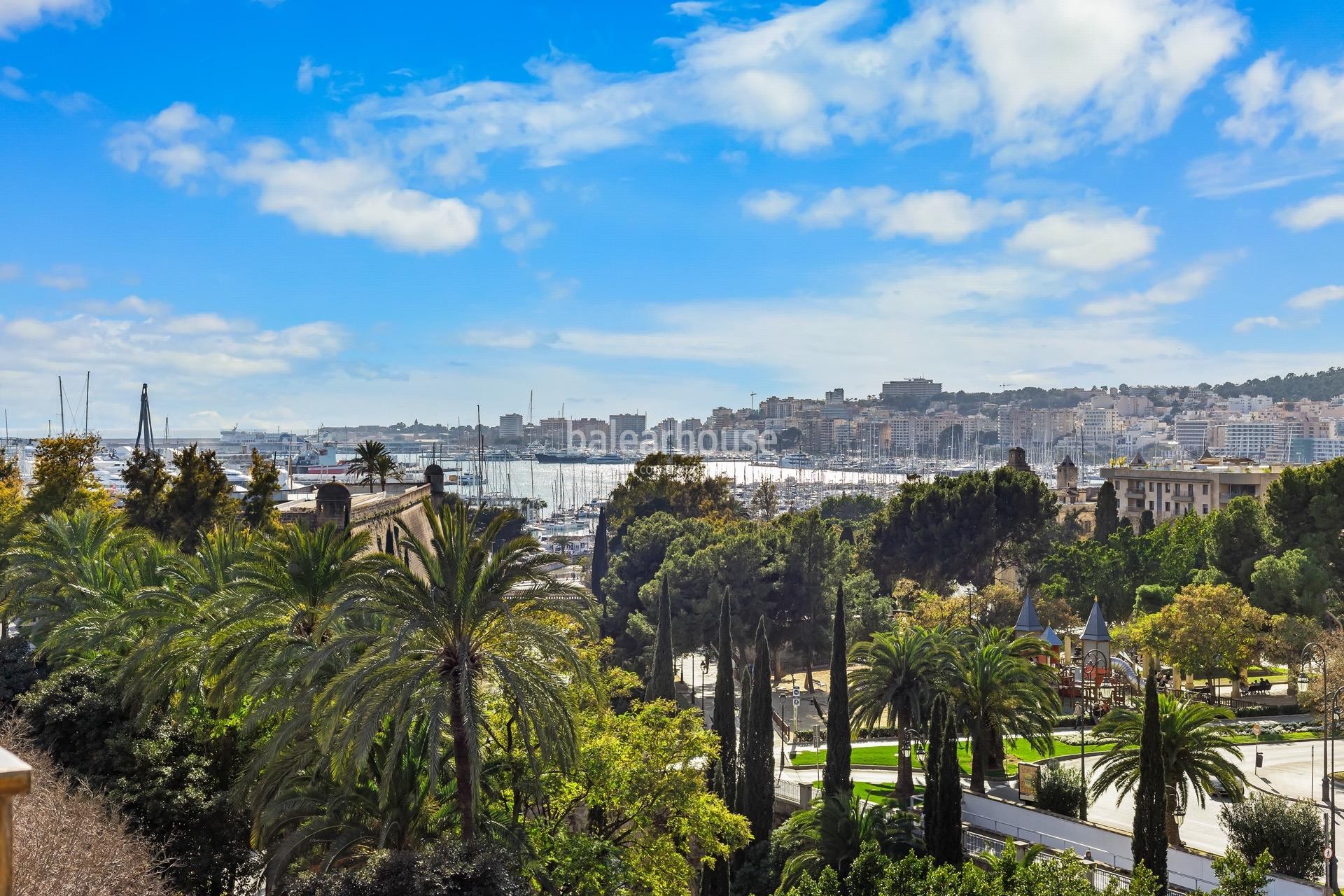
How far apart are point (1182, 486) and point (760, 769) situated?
2280 inches

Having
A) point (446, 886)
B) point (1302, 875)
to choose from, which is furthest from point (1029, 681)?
point (446, 886)

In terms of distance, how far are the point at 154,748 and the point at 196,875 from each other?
2.10 m

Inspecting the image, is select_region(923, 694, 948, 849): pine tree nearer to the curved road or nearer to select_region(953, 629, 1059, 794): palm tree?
the curved road

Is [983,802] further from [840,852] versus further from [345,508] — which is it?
[345,508]

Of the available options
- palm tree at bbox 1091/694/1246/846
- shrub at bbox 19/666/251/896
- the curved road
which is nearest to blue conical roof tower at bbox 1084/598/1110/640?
the curved road

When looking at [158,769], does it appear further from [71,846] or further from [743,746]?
[743,746]

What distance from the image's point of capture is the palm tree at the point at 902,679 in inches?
965

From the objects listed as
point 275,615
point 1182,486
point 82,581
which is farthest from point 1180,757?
point 1182,486

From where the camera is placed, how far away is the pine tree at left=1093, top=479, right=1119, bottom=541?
5688cm

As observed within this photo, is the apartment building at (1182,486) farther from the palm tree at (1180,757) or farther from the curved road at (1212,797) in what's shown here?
the palm tree at (1180,757)

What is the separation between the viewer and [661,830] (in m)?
17.8

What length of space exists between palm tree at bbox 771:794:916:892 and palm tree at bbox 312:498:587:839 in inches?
281

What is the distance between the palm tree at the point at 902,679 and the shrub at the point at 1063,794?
9.96 ft

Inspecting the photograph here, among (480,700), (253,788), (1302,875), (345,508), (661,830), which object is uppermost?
(345,508)
